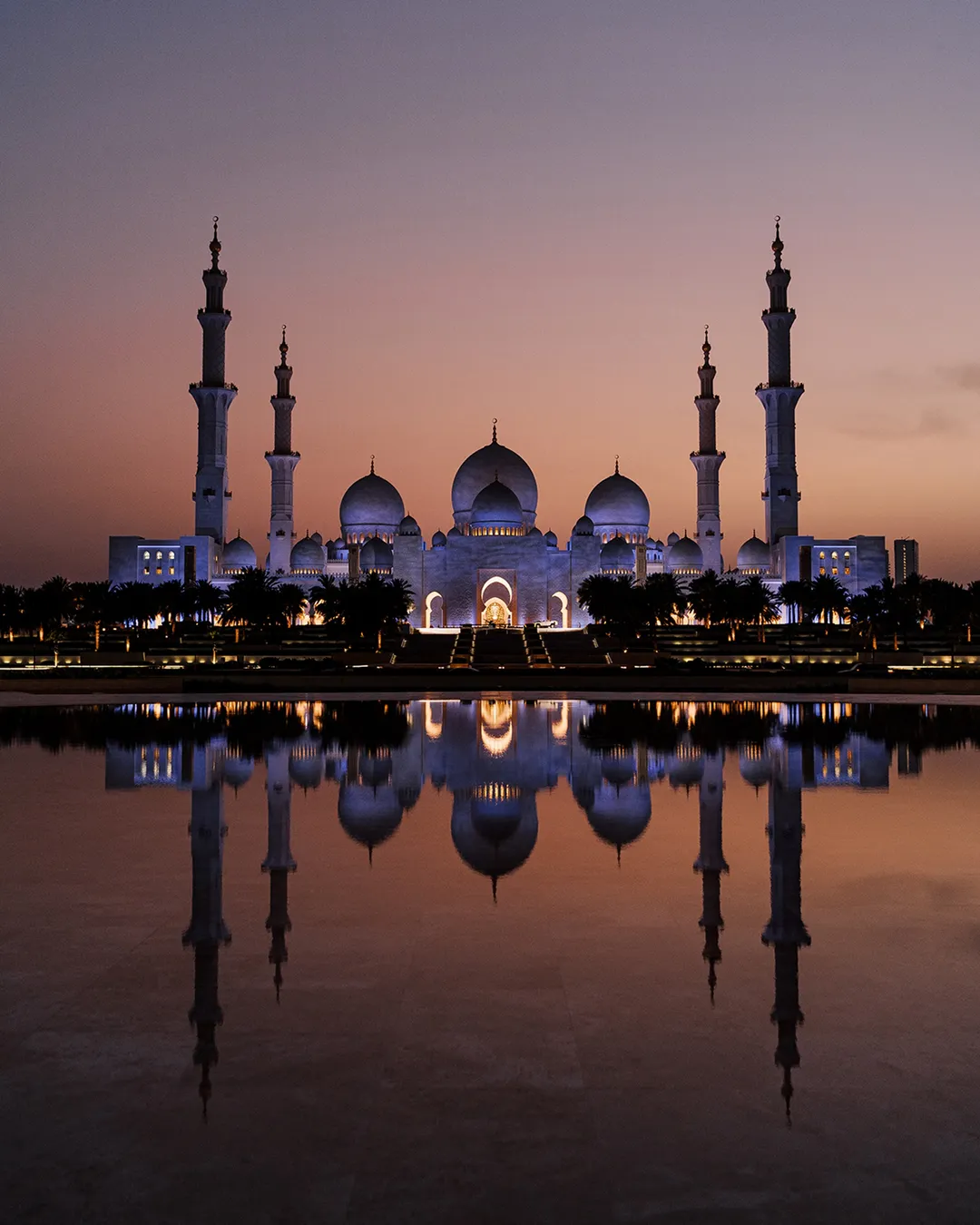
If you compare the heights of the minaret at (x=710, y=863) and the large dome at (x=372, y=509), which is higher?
the large dome at (x=372, y=509)

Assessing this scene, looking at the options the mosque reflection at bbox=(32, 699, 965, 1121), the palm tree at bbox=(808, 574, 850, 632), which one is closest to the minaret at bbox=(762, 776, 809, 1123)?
the mosque reflection at bbox=(32, 699, 965, 1121)

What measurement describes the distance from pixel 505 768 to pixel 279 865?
6348mm

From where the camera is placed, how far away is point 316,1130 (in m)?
4.53

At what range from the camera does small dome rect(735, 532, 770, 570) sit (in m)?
86.1

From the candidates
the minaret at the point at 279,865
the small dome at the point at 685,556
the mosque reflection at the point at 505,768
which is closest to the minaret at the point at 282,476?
the small dome at the point at 685,556

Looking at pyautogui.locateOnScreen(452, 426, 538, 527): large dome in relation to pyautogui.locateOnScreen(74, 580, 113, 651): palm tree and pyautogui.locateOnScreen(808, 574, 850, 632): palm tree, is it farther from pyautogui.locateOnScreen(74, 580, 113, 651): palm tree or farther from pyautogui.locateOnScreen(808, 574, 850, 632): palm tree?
pyautogui.locateOnScreen(74, 580, 113, 651): palm tree

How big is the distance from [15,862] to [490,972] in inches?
182

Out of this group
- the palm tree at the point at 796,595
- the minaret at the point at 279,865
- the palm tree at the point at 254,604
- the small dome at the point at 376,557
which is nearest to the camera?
the minaret at the point at 279,865

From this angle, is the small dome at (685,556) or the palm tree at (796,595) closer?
the palm tree at (796,595)

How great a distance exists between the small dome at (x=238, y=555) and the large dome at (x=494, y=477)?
619 inches

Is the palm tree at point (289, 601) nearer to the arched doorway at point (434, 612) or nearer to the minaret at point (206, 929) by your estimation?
the arched doorway at point (434, 612)

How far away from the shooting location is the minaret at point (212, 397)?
7531 cm

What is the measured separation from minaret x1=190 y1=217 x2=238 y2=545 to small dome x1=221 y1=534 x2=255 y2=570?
5.26 metres

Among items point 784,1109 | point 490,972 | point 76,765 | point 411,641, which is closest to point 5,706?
point 76,765
